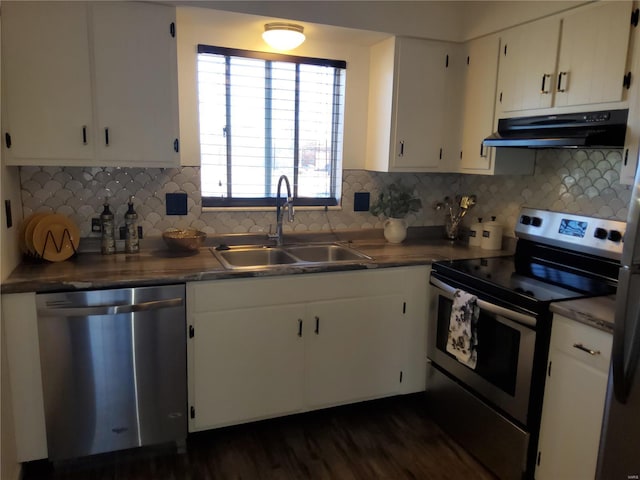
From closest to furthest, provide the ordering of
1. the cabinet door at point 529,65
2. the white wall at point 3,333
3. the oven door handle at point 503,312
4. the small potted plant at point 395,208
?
the white wall at point 3,333, the oven door handle at point 503,312, the cabinet door at point 529,65, the small potted plant at point 395,208

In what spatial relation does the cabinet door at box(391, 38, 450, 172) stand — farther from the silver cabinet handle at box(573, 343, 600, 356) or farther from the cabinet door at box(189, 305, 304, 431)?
the silver cabinet handle at box(573, 343, 600, 356)

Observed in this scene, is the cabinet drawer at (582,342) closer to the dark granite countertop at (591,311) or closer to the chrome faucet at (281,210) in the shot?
the dark granite countertop at (591,311)

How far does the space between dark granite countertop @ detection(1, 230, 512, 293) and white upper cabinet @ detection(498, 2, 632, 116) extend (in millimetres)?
940

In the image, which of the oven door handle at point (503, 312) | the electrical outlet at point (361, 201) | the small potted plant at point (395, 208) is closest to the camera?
the oven door handle at point (503, 312)

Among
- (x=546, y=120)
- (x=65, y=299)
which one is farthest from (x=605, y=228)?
(x=65, y=299)

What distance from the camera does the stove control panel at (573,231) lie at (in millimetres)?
2285

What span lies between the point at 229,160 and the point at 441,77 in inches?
54.7

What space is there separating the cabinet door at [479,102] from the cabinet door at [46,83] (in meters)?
2.12

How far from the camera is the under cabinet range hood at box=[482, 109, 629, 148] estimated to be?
2.03 metres

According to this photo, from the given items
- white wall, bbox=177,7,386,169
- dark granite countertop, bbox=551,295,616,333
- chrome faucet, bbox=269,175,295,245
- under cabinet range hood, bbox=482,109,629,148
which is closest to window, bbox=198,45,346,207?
white wall, bbox=177,7,386,169

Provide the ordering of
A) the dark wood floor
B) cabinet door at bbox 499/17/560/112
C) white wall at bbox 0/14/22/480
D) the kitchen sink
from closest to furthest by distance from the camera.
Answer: white wall at bbox 0/14/22/480
the dark wood floor
cabinet door at bbox 499/17/560/112
the kitchen sink

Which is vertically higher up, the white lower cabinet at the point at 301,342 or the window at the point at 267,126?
the window at the point at 267,126

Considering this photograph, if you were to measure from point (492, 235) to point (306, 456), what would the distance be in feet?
5.62

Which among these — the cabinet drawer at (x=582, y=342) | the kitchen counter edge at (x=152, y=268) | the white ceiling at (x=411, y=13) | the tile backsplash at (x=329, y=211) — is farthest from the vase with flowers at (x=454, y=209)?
the cabinet drawer at (x=582, y=342)
